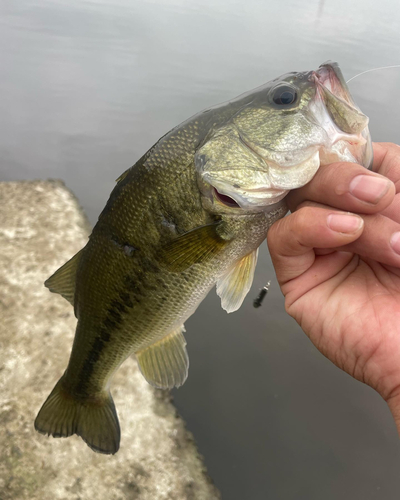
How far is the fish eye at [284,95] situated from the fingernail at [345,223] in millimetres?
497

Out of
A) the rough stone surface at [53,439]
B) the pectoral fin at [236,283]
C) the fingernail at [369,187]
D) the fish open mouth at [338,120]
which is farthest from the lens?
the rough stone surface at [53,439]

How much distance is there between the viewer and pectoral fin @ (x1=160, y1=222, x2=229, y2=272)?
144cm

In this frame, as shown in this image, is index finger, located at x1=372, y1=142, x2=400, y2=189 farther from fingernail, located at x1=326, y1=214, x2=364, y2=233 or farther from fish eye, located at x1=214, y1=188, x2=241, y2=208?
fish eye, located at x1=214, y1=188, x2=241, y2=208

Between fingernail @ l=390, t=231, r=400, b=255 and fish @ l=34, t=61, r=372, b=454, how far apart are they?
318 mm

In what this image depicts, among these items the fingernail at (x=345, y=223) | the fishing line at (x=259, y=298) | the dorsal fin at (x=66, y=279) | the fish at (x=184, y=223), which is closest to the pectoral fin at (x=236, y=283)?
the fish at (x=184, y=223)

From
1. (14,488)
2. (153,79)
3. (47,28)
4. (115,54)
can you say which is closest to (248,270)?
(14,488)

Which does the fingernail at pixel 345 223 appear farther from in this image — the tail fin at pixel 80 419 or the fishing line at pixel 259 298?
the fishing line at pixel 259 298

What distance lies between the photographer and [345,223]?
1.18m

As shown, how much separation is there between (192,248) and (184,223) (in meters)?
0.11

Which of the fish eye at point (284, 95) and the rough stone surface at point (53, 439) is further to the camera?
the rough stone surface at point (53, 439)

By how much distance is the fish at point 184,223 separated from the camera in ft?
4.31

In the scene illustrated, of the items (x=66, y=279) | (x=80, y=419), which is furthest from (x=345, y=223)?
(x=80, y=419)

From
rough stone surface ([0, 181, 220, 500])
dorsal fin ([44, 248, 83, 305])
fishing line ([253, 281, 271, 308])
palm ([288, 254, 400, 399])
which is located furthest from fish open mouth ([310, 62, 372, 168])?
fishing line ([253, 281, 271, 308])

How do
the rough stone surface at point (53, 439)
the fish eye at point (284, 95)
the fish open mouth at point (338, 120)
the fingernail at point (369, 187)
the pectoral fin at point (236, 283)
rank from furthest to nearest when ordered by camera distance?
the rough stone surface at point (53, 439), the pectoral fin at point (236, 283), the fish eye at point (284, 95), the fish open mouth at point (338, 120), the fingernail at point (369, 187)
